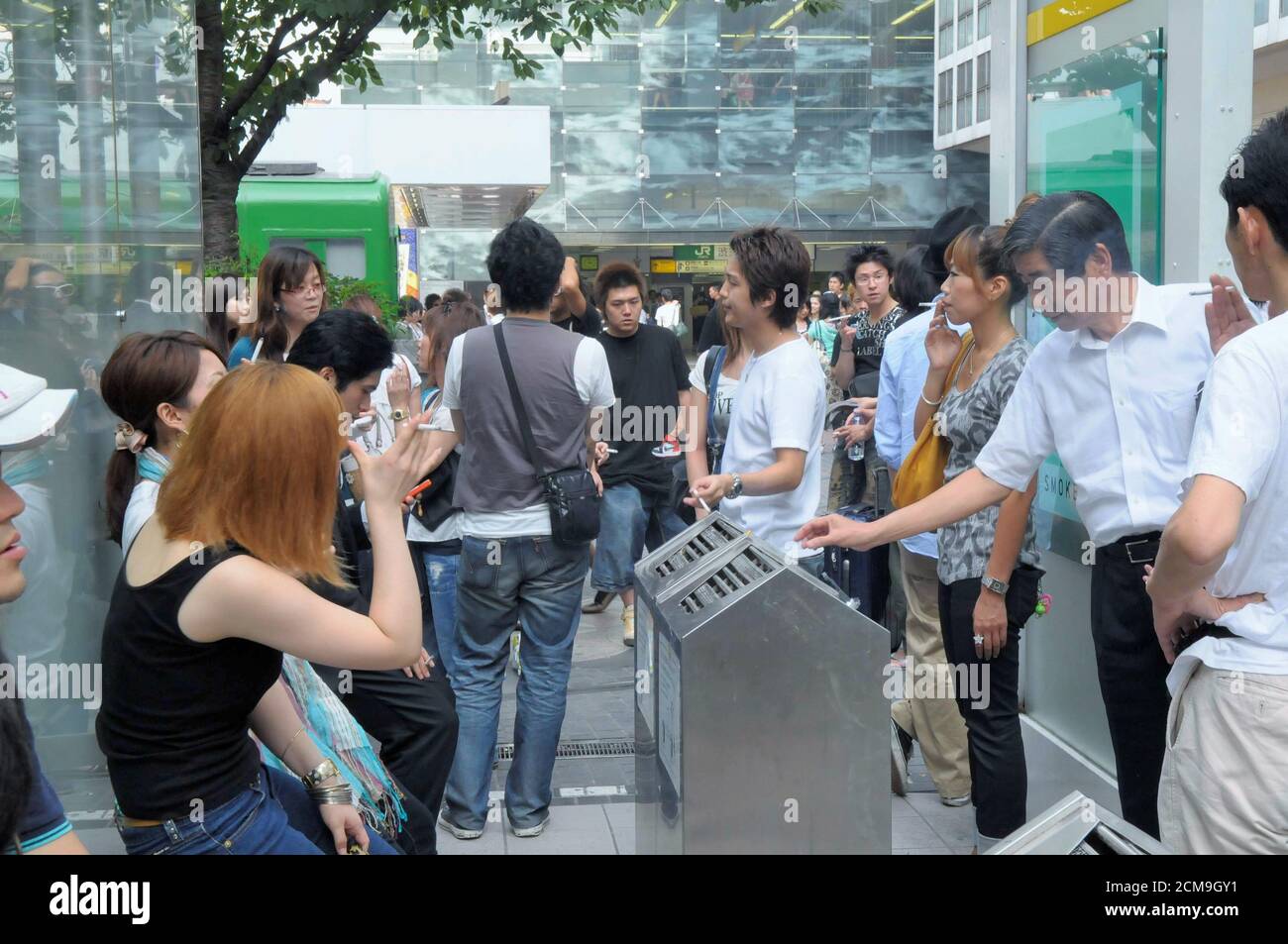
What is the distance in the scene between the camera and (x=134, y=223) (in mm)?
4723

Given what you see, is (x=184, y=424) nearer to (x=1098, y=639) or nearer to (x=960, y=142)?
(x=1098, y=639)

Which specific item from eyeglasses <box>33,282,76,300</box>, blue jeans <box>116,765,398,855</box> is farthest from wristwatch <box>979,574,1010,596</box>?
eyeglasses <box>33,282,76,300</box>

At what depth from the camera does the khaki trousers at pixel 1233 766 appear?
2.24 meters

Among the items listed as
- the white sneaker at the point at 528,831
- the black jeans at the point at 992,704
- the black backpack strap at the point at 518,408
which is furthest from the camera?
the white sneaker at the point at 528,831

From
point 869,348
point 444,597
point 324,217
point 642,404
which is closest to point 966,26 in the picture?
point 324,217

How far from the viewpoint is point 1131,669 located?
324cm

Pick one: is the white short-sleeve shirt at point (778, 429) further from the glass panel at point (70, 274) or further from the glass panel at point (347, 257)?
the glass panel at point (347, 257)

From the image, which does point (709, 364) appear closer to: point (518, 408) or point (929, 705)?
point (518, 408)

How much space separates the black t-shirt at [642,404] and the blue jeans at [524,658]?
1.90 metres

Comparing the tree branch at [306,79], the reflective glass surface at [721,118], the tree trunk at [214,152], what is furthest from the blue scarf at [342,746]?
the reflective glass surface at [721,118]

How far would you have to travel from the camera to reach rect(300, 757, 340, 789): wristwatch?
2762 millimetres

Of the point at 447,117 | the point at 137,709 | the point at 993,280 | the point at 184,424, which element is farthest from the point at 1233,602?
the point at 447,117

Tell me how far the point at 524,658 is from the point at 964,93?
32903mm

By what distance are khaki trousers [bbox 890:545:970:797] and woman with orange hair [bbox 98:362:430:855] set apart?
8.87 feet
